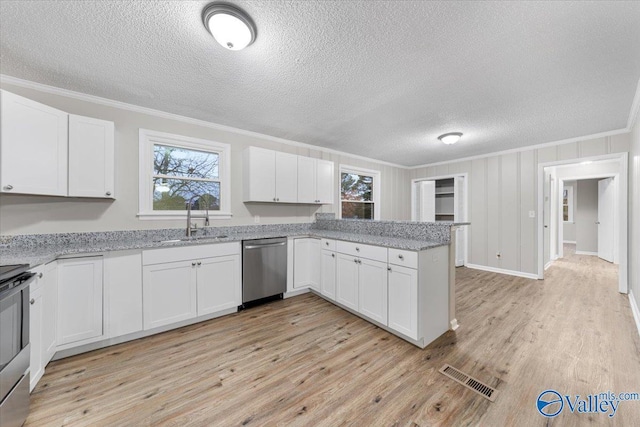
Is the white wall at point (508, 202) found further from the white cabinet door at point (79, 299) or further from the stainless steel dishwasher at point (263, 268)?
the white cabinet door at point (79, 299)

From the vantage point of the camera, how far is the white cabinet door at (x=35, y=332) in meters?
1.62

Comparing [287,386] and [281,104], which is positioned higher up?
[281,104]

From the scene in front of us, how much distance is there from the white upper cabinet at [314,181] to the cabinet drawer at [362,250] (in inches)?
49.8

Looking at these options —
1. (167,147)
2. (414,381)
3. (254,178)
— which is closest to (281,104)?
(254,178)

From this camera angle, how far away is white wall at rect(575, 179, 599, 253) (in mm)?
6555

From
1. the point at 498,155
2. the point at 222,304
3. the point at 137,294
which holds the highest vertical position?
the point at 498,155

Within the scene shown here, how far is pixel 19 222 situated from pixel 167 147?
155 centimetres

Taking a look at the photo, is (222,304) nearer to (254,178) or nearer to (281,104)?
(254,178)

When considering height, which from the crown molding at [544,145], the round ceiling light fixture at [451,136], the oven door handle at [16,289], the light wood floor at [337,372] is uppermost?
the crown molding at [544,145]

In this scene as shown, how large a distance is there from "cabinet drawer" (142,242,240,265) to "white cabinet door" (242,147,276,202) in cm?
89

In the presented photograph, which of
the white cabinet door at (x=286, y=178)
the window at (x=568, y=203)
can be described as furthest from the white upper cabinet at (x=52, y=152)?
the window at (x=568, y=203)

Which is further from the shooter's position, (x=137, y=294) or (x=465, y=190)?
(x=465, y=190)

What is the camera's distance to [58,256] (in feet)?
6.49

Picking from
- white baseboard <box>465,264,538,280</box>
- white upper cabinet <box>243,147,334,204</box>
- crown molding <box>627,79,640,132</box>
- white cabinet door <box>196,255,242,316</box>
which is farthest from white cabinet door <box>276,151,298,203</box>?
white baseboard <box>465,264,538,280</box>
